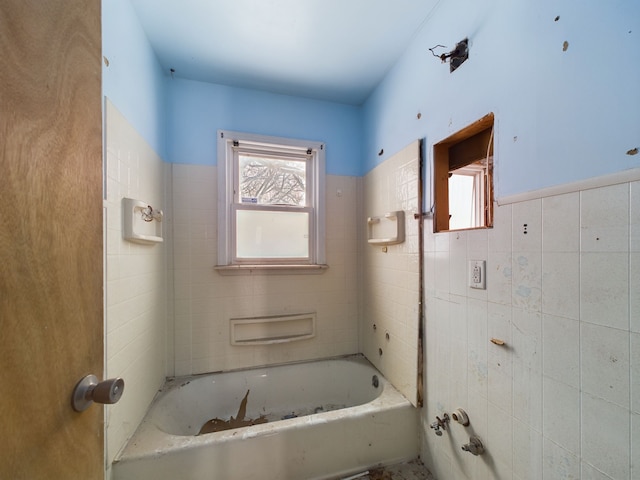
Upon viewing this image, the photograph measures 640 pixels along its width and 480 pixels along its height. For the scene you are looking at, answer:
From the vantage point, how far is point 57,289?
424 mm

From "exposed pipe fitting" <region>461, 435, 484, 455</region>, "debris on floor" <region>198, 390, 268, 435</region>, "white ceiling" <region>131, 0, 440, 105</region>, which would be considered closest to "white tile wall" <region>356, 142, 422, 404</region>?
"exposed pipe fitting" <region>461, 435, 484, 455</region>

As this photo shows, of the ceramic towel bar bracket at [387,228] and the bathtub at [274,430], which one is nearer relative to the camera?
the bathtub at [274,430]

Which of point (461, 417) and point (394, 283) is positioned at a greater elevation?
point (394, 283)

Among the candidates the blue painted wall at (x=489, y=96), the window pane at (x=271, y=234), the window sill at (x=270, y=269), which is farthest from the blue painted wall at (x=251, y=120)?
the window sill at (x=270, y=269)

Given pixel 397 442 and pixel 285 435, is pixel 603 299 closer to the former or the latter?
pixel 397 442

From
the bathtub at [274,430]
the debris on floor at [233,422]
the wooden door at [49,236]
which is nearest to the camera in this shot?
the wooden door at [49,236]

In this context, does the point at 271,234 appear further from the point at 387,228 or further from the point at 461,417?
the point at 461,417

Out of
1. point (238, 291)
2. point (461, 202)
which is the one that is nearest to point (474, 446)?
point (461, 202)

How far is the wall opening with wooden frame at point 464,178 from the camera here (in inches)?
43.5

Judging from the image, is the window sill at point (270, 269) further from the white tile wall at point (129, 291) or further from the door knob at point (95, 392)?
the door knob at point (95, 392)

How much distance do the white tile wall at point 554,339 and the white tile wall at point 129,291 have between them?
4.98 feet

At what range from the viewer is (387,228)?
1.70m

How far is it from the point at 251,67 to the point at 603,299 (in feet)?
6.71

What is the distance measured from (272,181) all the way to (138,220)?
0.97 meters
